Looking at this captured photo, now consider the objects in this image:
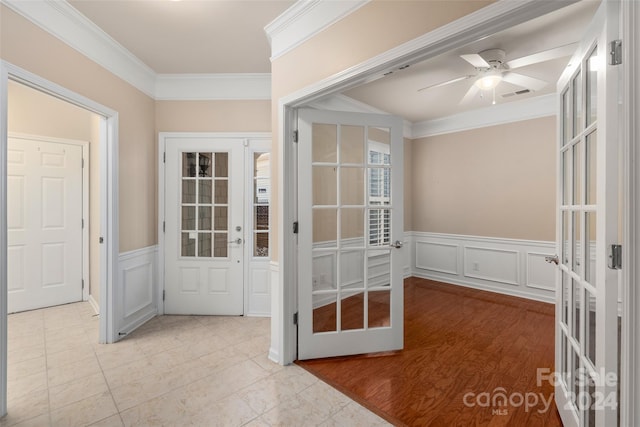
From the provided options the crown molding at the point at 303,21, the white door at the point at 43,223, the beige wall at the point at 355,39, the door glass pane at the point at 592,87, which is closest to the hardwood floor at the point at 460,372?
the beige wall at the point at 355,39

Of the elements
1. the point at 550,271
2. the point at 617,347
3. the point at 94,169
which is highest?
the point at 94,169

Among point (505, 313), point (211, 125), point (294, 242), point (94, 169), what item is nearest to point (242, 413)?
point (294, 242)

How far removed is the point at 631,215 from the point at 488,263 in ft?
12.4

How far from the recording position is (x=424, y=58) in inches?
Result: 62.8

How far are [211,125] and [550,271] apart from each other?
4.53m

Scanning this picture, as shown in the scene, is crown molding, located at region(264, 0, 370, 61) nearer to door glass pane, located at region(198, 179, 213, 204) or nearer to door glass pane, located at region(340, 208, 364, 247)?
door glass pane, located at region(340, 208, 364, 247)

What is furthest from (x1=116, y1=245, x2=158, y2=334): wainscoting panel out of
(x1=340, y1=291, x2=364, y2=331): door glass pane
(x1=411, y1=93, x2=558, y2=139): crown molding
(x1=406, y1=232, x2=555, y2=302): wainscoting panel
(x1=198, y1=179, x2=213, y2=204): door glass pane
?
(x1=411, y1=93, x2=558, y2=139): crown molding

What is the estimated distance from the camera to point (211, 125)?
339 centimetres

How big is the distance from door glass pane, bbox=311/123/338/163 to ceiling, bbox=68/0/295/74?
2.93 feet

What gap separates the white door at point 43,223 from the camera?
3.49 metres

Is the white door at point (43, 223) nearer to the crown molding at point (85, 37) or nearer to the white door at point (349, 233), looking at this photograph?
the crown molding at point (85, 37)

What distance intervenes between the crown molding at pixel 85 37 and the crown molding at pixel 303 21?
143cm

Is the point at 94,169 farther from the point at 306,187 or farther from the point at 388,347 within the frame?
the point at 388,347

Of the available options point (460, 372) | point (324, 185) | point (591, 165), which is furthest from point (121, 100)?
point (460, 372)
